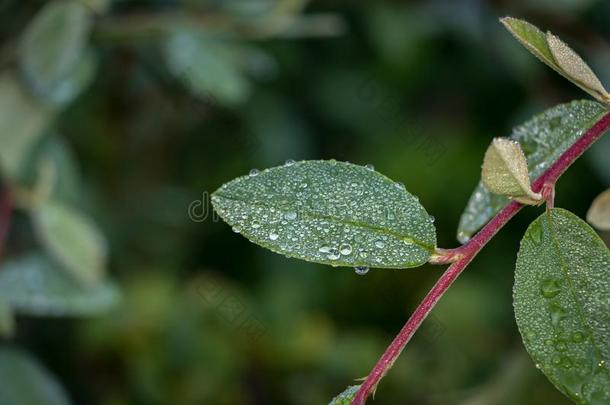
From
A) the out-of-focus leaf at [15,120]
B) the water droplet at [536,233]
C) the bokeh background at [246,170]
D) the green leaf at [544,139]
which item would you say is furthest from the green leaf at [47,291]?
the water droplet at [536,233]

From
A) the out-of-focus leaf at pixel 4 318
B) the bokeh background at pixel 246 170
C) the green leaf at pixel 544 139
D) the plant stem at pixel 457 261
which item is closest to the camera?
the plant stem at pixel 457 261

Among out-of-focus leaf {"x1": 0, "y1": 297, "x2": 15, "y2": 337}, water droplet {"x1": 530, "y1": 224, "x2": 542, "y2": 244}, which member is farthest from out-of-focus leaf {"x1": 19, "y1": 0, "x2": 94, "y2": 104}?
water droplet {"x1": 530, "y1": 224, "x2": 542, "y2": 244}

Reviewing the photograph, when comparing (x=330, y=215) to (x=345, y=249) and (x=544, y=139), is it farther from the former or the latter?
(x=544, y=139)

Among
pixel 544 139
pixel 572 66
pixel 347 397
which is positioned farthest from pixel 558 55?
pixel 347 397

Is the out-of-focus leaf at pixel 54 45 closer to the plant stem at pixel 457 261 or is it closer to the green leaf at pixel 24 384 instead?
the green leaf at pixel 24 384

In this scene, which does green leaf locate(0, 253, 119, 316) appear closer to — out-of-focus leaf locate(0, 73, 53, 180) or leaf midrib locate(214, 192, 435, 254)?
out-of-focus leaf locate(0, 73, 53, 180)
